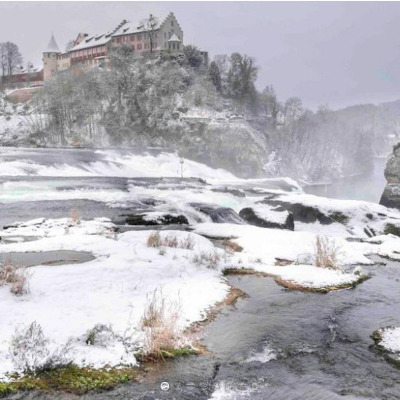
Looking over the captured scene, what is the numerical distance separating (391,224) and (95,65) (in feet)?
286

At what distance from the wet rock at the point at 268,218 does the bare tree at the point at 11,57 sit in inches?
4077

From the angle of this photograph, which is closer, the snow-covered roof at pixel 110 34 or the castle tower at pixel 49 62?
the snow-covered roof at pixel 110 34

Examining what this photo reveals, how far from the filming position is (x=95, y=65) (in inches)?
3829

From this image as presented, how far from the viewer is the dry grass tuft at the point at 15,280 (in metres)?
8.89

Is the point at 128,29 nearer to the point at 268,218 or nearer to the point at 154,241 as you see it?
the point at 268,218

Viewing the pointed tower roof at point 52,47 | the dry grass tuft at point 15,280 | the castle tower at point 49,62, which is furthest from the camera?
the pointed tower roof at point 52,47

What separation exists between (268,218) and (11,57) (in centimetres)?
11085

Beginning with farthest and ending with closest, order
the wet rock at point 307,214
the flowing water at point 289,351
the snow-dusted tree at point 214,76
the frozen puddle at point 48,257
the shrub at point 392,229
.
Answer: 1. the snow-dusted tree at point 214,76
2. the wet rock at point 307,214
3. the shrub at point 392,229
4. the frozen puddle at point 48,257
5. the flowing water at point 289,351

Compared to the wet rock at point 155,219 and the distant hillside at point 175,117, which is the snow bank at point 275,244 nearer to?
the wet rock at point 155,219

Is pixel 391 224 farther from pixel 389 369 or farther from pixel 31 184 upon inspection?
pixel 31 184

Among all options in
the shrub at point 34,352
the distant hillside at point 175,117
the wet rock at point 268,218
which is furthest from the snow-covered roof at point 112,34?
the shrub at point 34,352

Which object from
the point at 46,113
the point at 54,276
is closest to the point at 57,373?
the point at 54,276

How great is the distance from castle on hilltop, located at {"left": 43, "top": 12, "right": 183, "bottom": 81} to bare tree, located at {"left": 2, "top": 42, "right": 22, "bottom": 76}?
1288cm

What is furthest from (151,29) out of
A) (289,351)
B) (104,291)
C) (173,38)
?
(289,351)
